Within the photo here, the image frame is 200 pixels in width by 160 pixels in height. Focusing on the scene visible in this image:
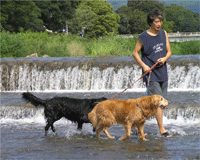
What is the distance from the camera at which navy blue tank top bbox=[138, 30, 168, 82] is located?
238 inches

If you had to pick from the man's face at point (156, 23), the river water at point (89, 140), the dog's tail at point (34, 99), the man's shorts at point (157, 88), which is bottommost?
the river water at point (89, 140)

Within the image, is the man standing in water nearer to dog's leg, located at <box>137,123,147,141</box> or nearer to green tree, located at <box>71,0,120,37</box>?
dog's leg, located at <box>137,123,147,141</box>

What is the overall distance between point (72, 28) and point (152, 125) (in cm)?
6890

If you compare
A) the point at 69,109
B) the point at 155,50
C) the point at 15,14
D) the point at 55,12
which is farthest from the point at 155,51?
the point at 55,12

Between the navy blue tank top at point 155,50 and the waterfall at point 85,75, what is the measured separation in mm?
9002

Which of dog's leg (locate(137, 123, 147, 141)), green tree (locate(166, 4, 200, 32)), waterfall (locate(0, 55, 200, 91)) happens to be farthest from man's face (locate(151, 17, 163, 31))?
green tree (locate(166, 4, 200, 32))

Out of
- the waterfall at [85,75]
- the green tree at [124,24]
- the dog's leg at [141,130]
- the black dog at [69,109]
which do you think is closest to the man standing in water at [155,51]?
the dog's leg at [141,130]

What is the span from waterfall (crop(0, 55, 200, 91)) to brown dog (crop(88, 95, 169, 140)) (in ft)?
30.0

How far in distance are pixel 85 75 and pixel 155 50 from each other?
993 centimetres

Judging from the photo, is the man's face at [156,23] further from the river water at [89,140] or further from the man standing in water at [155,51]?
the river water at [89,140]

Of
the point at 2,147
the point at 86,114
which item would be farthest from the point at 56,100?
the point at 2,147

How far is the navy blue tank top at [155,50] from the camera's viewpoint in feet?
19.8

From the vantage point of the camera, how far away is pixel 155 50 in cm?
606

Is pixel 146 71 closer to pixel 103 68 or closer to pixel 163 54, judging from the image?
pixel 163 54
